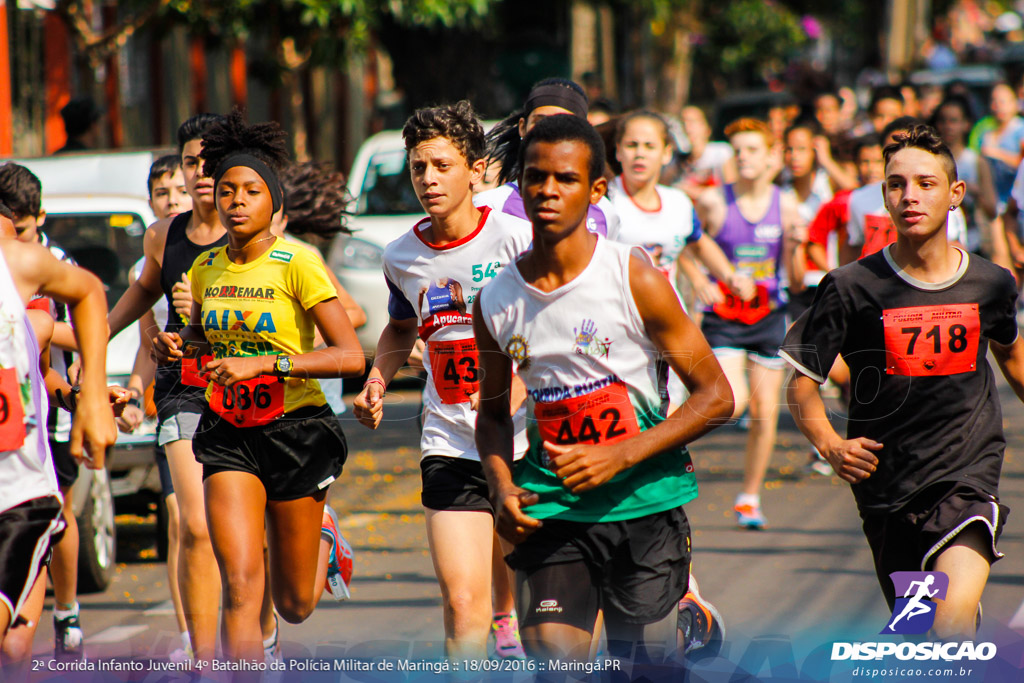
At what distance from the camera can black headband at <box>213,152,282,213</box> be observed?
16.6 feet

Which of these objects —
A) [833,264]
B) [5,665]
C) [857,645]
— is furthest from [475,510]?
[833,264]

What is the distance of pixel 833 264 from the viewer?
921cm

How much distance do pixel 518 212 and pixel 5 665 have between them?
2.37m

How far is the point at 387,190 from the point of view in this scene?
13422 mm

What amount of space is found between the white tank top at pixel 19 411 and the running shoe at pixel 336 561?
1672 mm

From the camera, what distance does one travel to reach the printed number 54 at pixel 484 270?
15.8 ft

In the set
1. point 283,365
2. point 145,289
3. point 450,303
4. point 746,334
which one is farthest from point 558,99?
point 746,334

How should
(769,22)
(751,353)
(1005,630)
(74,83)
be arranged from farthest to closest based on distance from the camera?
(769,22) → (74,83) → (751,353) → (1005,630)

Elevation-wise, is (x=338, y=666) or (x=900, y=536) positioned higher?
(x=900, y=536)

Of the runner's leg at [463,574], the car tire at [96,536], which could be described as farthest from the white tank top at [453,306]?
the car tire at [96,536]

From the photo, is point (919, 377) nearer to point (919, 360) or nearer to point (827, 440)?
point (919, 360)

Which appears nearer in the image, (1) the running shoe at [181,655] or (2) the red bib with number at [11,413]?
(2) the red bib with number at [11,413]

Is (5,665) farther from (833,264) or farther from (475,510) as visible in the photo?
(833,264)

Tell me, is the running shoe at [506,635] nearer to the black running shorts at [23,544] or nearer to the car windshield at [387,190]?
the black running shorts at [23,544]
